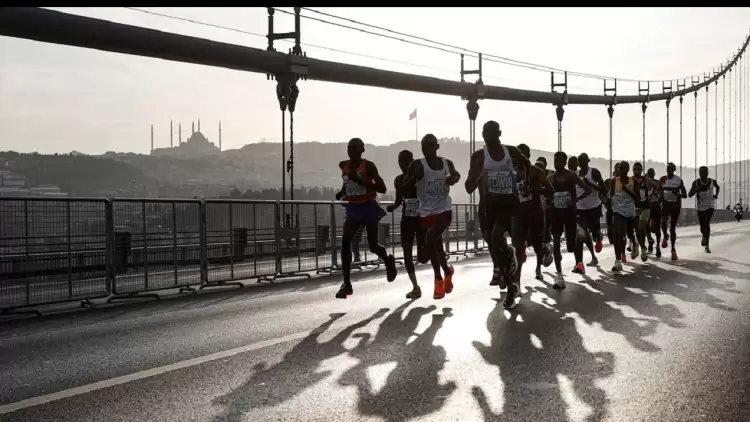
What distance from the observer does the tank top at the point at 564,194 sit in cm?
1099

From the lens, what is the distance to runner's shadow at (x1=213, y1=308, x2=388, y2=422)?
392cm

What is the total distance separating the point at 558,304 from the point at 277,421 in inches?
204

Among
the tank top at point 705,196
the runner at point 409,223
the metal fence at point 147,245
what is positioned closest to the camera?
the metal fence at point 147,245

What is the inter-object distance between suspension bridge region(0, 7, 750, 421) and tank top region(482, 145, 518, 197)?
1.21 m

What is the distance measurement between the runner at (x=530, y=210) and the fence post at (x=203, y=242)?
4680 millimetres

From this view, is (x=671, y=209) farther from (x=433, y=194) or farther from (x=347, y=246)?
(x=347, y=246)

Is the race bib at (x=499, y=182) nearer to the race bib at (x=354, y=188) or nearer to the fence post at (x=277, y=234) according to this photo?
the race bib at (x=354, y=188)

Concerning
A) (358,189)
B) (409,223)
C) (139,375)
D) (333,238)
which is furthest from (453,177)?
(333,238)

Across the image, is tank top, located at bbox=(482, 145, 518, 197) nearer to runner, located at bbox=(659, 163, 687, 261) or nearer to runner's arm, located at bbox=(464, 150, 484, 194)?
runner's arm, located at bbox=(464, 150, 484, 194)

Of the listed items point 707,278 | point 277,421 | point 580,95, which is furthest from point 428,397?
point 580,95

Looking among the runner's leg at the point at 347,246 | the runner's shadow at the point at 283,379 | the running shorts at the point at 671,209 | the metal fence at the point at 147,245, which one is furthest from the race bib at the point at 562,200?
the running shorts at the point at 671,209

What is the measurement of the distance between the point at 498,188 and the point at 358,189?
1.68 meters

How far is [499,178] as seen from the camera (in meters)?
7.93
